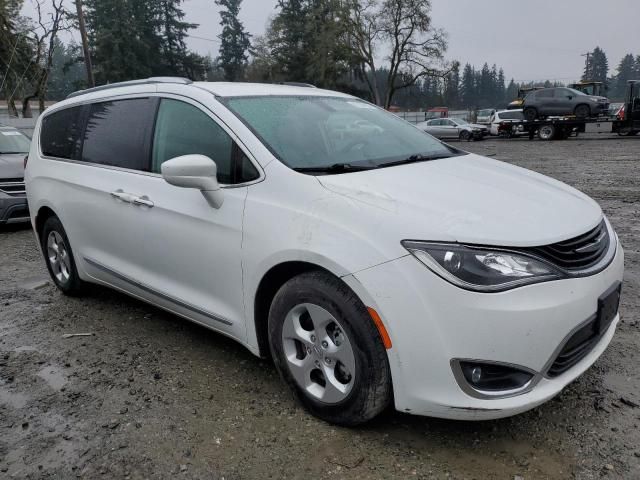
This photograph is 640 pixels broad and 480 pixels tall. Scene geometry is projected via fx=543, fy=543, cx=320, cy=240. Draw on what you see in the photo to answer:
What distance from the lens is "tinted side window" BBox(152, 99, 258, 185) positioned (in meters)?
2.89

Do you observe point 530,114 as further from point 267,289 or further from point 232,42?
point 232,42

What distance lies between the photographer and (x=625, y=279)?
4555 millimetres

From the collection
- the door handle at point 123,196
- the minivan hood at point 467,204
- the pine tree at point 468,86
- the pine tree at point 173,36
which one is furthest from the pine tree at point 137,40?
the pine tree at point 468,86

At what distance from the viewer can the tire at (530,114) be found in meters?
25.4

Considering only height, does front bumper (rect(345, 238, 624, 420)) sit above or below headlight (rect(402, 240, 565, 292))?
below

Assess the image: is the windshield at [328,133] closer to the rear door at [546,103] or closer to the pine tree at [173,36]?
the rear door at [546,103]

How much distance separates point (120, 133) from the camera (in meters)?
3.75

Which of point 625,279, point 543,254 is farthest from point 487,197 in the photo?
point 625,279

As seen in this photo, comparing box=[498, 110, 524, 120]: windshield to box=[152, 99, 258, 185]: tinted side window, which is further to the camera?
box=[498, 110, 524, 120]: windshield

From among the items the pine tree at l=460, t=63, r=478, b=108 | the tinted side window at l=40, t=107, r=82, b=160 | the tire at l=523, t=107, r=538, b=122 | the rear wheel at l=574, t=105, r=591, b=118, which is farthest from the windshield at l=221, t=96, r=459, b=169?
the pine tree at l=460, t=63, r=478, b=108

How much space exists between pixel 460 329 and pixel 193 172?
152 cm

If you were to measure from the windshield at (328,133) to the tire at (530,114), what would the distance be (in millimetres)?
24089

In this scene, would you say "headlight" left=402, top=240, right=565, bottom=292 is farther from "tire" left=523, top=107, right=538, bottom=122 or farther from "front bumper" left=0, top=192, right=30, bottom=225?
"tire" left=523, top=107, right=538, bottom=122

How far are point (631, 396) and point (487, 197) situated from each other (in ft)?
4.40
